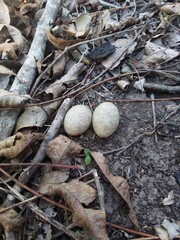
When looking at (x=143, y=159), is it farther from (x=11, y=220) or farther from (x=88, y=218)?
(x=11, y=220)

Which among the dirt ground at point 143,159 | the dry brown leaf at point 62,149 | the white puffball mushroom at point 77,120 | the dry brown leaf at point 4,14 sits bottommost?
the dirt ground at point 143,159

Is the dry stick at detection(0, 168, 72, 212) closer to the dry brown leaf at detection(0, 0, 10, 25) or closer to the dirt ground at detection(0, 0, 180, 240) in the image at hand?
the dirt ground at detection(0, 0, 180, 240)

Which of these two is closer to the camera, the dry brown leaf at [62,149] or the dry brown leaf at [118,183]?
the dry brown leaf at [118,183]

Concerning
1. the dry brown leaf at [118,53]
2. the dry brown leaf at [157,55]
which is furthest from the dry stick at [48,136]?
the dry brown leaf at [157,55]

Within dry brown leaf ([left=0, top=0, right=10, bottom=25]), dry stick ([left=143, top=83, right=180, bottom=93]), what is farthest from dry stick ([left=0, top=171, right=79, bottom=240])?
dry brown leaf ([left=0, top=0, right=10, bottom=25])

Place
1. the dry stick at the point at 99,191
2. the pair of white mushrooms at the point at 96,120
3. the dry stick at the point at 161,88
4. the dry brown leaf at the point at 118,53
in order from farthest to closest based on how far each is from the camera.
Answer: the dry brown leaf at the point at 118,53, the dry stick at the point at 161,88, the pair of white mushrooms at the point at 96,120, the dry stick at the point at 99,191

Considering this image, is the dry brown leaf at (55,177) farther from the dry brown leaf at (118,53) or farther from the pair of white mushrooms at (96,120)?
the dry brown leaf at (118,53)

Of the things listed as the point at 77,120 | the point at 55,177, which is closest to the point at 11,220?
the point at 55,177
